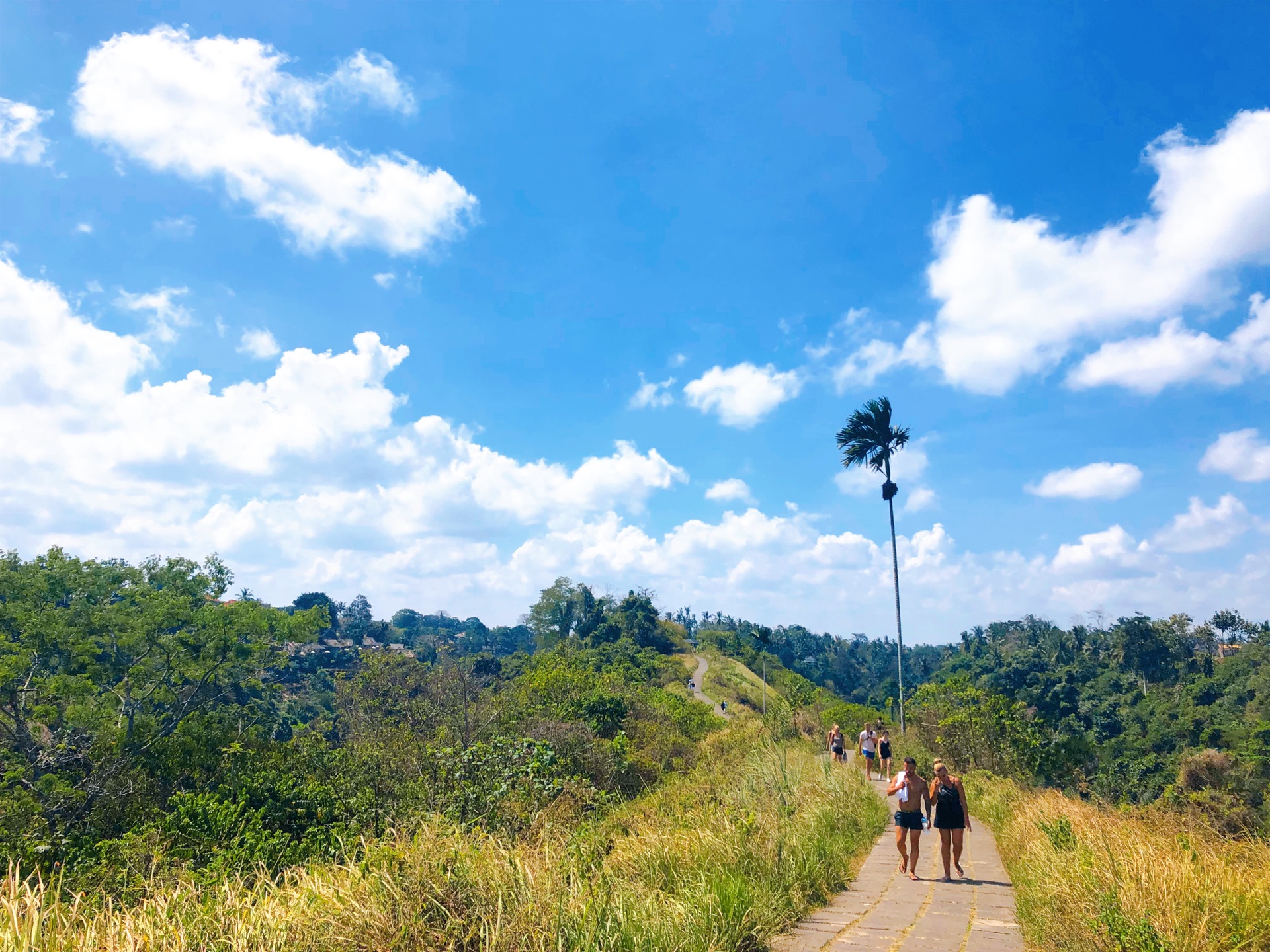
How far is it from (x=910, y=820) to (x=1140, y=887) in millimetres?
2735

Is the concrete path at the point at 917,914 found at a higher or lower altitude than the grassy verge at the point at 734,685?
higher

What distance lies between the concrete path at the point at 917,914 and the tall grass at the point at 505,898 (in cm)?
23

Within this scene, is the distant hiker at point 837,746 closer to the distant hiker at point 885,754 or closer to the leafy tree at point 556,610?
the distant hiker at point 885,754

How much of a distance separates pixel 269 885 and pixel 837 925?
422 centimetres

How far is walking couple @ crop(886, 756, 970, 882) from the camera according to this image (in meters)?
7.29

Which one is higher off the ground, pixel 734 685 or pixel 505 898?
pixel 505 898

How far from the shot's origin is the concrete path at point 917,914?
5.18 metres

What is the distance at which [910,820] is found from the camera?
745 cm

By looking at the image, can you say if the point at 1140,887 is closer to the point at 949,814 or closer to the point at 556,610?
the point at 949,814

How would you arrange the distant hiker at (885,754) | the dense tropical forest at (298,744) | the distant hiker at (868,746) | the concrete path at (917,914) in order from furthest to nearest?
the distant hiker at (868,746)
the distant hiker at (885,754)
the dense tropical forest at (298,744)
the concrete path at (917,914)

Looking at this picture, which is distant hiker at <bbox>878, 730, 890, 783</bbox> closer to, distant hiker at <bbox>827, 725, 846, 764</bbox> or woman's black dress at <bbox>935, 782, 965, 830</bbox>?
distant hiker at <bbox>827, 725, 846, 764</bbox>

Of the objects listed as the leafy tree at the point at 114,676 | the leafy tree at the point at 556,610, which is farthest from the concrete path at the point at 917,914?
the leafy tree at the point at 556,610

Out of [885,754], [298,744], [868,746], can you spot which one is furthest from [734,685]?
[298,744]

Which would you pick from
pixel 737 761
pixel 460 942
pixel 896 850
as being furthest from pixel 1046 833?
pixel 737 761
